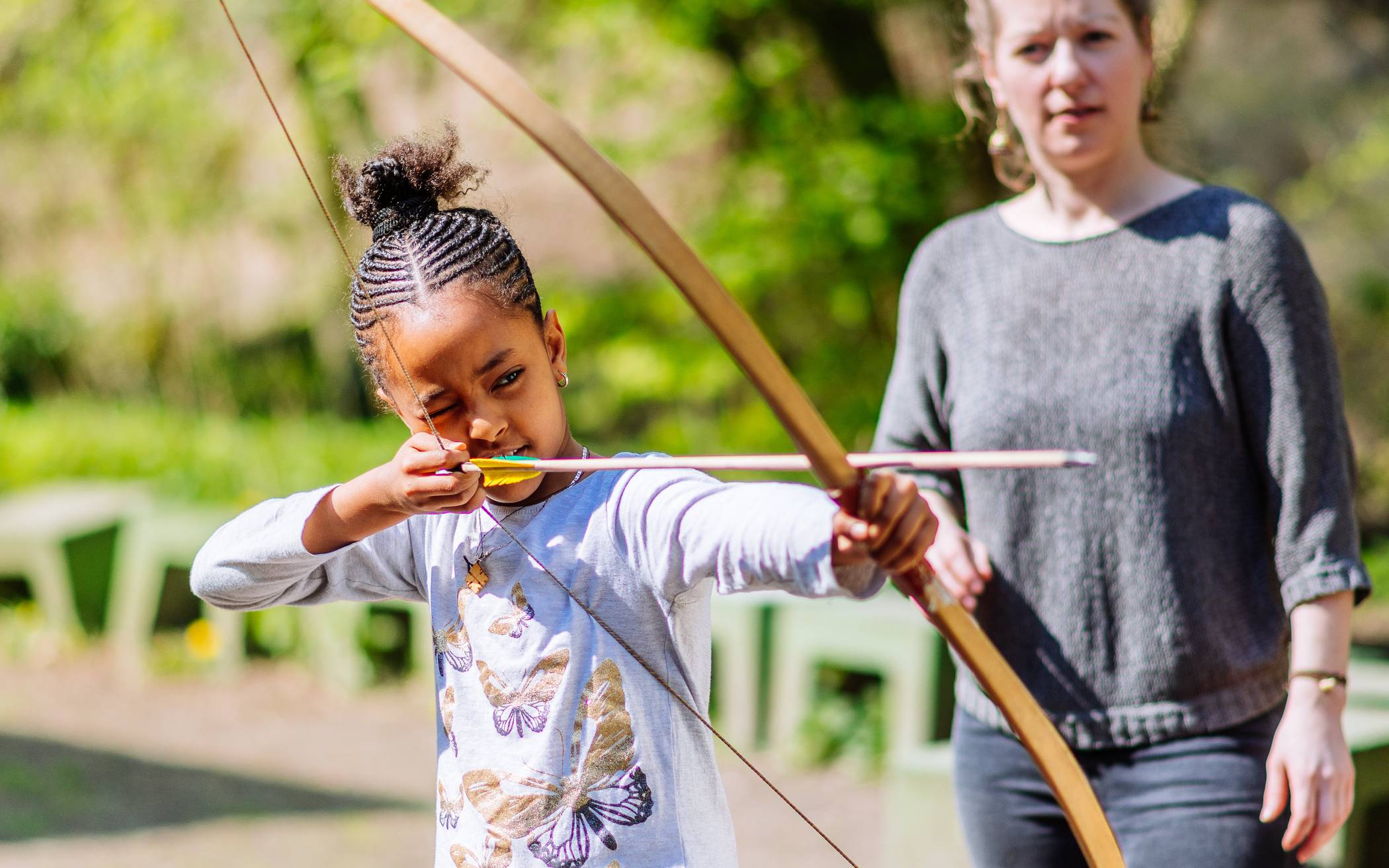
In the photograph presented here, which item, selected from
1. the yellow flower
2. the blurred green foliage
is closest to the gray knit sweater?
the blurred green foliage

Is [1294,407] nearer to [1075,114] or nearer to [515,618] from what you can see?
[1075,114]

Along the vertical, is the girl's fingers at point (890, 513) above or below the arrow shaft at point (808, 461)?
below

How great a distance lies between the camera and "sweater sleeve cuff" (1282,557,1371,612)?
63.7 inches

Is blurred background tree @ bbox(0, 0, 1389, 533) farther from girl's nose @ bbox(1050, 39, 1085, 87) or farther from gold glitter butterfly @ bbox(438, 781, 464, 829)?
gold glitter butterfly @ bbox(438, 781, 464, 829)

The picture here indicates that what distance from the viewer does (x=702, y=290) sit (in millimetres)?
1243

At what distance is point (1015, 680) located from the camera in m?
1.41

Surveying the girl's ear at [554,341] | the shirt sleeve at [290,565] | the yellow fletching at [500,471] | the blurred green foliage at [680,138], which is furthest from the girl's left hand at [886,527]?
the blurred green foliage at [680,138]

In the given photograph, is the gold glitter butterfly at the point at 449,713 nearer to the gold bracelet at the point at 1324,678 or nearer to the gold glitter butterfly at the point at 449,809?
the gold glitter butterfly at the point at 449,809

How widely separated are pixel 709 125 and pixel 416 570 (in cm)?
446

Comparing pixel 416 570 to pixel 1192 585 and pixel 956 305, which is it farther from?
pixel 1192 585

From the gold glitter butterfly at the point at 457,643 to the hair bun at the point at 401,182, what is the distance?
1.32 ft

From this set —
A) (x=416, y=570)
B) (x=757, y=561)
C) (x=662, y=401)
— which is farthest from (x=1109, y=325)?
(x=662, y=401)

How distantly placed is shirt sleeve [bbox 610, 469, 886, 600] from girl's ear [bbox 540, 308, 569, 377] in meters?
0.14

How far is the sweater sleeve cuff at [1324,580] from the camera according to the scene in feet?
5.31
